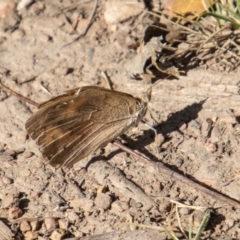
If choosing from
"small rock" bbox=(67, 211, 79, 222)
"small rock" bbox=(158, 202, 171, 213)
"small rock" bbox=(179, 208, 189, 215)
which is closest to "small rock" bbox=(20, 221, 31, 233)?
"small rock" bbox=(67, 211, 79, 222)

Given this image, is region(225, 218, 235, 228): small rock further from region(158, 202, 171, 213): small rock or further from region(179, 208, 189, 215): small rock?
region(158, 202, 171, 213): small rock

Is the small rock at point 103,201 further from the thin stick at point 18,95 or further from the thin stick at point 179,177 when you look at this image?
the thin stick at point 18,95

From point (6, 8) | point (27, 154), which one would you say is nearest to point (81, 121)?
point (27, 154)

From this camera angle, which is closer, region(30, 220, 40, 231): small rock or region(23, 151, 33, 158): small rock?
region(30, 220, 40, 231): small rock

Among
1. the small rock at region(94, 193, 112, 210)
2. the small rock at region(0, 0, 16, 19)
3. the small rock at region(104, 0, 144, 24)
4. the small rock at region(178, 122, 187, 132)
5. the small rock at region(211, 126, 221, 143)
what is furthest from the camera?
the small rock at region(0, 0, 16, 19)

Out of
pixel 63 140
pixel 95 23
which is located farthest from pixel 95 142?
pixel 95 23

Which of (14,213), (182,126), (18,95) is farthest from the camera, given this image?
(18,95)

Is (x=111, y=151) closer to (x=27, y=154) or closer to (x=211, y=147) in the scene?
(x=27, y=154)

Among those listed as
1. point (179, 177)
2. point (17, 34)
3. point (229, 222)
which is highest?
point (17, 34)
